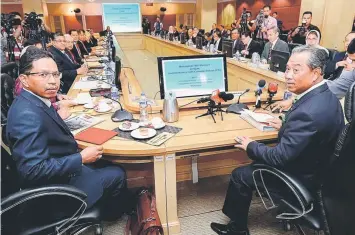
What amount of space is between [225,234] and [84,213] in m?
0.92

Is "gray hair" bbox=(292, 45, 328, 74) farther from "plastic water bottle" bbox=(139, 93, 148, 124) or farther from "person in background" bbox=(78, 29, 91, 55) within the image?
"person in background" bbox=(78, 29, 91, 55)

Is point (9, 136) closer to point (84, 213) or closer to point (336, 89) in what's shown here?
point (84, 213)

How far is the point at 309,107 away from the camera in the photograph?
4.06 feet

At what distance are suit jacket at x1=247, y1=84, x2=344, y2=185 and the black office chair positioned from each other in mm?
65

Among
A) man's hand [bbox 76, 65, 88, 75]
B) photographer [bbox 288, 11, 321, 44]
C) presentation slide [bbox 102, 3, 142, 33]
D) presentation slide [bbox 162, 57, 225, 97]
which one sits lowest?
man's hand [bbox 76, 65, 88, 75]

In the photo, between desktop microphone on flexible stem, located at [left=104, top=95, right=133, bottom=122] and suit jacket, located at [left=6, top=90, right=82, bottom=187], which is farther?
desktop microphone on flexible stem, located at [left=104, top=95, right=133, bottom=122]

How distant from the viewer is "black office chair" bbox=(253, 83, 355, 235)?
0.99m

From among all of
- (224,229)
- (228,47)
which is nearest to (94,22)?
(228,47)

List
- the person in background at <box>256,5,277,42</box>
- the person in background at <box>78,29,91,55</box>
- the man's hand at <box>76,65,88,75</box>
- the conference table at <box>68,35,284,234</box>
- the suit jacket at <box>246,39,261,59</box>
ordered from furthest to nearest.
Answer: the person in background at <box>78,29,91,55</box>
the person in background at <box>256,5,277,42</box>
the suit jacket at <box>246,39,261,59</box>
the man's hand at <box>76,65,88,75</box>
the conference table at <box>68,35,284,234</box>

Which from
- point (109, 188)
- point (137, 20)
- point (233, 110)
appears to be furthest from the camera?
point (137, 20)

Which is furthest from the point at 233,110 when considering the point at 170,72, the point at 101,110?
the point at 101,110

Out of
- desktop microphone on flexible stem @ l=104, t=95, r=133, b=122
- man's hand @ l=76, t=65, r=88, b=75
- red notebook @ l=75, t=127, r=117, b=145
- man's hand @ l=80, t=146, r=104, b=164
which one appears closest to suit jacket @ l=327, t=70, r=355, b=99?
desktop microphone on flexible stem @ l=104, t=95, r=133, b=122

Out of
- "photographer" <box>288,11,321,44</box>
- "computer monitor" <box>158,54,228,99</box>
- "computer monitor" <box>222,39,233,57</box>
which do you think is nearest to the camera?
"computer monitor" <box>158,54,228,99</box>

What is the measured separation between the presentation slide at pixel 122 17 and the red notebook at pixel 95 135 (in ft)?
39.7
